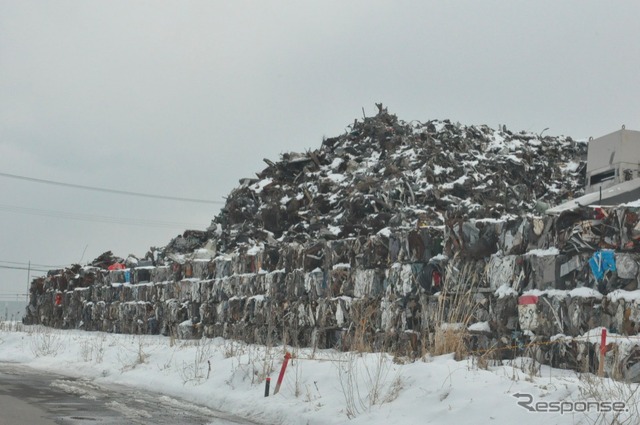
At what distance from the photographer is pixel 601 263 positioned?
9.75m

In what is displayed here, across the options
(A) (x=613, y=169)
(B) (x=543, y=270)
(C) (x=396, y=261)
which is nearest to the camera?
(B) (x=543, y=270)

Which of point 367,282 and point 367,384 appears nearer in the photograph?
point 367,384

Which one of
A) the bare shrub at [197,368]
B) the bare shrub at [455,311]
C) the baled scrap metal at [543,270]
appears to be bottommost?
the bare shrub at [197,368]

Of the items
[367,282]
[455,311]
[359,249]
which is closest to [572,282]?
[455,311]

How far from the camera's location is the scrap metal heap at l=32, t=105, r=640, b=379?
10.0 metres

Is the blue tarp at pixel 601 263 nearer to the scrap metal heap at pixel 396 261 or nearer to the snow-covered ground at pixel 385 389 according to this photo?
the scrap metal heap at pixel 396 261

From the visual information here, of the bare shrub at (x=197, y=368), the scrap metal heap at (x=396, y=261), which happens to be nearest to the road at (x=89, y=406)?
the bare shrub at (x=197, y=368)

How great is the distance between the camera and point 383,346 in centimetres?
1188

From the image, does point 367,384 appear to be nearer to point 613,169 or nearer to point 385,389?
point 385,389

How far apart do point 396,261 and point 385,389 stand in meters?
4.51

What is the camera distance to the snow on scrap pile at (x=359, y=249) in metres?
11.7

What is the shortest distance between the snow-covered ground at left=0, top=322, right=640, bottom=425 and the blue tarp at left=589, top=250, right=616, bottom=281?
1.29m

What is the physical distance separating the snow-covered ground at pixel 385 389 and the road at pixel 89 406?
0.54 metres

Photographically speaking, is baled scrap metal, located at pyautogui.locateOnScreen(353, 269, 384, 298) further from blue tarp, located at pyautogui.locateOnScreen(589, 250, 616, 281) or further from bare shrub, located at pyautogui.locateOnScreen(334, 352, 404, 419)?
blue tarp, located at pyautogui.locateOnScreen(589, 250, 616, 281)
